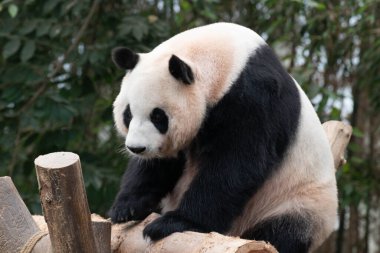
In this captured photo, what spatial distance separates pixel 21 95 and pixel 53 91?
255 mm

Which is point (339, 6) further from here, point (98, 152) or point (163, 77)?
point (163, 77)

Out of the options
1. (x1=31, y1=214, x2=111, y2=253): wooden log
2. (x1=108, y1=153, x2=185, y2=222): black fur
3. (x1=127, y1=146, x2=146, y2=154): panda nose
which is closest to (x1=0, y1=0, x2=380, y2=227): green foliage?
(x1=108, y1=153, x2=185, y2=222): black fur

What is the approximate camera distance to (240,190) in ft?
11.8

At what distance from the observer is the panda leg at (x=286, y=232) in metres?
3.74

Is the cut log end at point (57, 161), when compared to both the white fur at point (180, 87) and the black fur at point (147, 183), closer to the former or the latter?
the white fur at point (180, 87)

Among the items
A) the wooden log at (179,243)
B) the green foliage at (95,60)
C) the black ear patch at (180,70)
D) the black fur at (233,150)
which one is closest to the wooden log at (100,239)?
the wooden log at (179,243)

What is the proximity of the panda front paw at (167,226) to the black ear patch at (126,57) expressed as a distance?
0.76 metres

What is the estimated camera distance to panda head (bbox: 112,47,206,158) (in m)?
3.46

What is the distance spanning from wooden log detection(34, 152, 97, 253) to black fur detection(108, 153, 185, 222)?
1047 millimetres

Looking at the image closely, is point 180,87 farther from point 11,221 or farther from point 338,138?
point 338,138

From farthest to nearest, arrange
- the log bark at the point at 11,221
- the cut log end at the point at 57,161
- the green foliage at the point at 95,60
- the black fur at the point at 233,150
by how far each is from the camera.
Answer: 1. the green foliage at the point at 95,60
2. the black fur at the point at 233,150
3. the log bark at the point at 11,221
4. the cut log end at the point at 57,161

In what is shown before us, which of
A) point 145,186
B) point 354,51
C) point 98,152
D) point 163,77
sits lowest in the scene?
point 98,152

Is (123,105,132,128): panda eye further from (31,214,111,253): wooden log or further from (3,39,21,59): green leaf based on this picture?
(3,39,21,59): green leaf

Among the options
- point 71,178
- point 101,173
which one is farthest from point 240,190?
point 101,173
